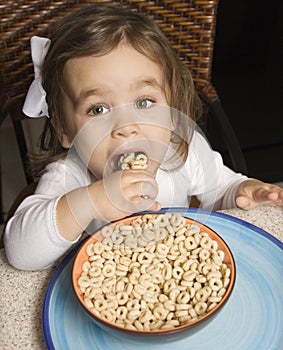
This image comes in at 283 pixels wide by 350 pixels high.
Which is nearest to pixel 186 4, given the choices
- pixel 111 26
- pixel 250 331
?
pixel 111 26

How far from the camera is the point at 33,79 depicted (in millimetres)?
1442

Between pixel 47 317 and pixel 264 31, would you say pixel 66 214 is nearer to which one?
pixel 47 317

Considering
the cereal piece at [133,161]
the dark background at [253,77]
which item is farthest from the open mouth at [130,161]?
A: the dark background at [253,77]

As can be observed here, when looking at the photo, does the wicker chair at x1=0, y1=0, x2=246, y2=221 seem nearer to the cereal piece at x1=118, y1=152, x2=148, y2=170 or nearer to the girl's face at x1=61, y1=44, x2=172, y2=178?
the girl's face at x1=61, y1=44, x2=172, y2=178

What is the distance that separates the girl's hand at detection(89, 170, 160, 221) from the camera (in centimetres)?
92

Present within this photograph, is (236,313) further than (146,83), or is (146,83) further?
(146,83)

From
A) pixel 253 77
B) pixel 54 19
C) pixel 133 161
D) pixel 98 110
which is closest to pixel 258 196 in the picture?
pixel 133 161

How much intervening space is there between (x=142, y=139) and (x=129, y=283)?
14.2 inches

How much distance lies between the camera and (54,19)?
4.48 ft

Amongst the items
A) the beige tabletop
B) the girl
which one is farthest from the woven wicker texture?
the beige tabletop

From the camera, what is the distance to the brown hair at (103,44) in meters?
1.13

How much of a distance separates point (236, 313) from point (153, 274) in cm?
13

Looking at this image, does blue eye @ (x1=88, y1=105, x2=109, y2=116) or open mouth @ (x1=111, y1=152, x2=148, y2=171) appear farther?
blue eye @ (x1=88, y1=105, x2=109, y2=116)

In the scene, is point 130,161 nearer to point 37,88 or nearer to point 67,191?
point 67,191
